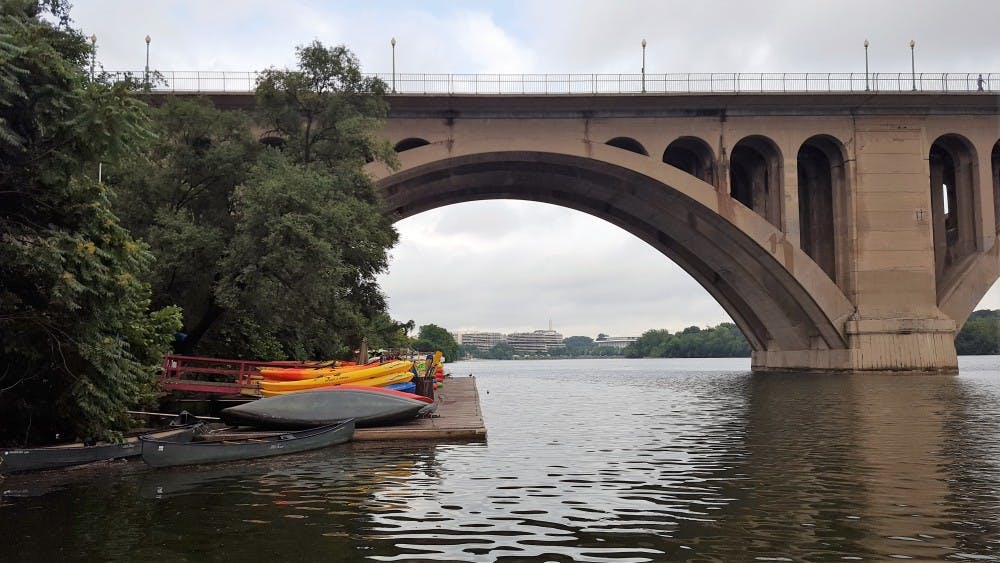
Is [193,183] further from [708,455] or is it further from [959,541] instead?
[959,541]

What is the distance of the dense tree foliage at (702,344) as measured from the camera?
159500 millimetres

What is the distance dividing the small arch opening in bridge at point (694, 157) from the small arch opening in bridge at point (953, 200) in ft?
42.6

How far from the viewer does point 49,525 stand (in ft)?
31.5

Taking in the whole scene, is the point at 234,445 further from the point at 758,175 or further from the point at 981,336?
the point at 981,336

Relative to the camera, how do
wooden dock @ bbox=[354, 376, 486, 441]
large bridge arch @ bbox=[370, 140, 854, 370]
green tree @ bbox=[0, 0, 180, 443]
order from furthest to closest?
1. large bridge arch @ bbox=[370, 140, 854, 370]
2. wooden dock @ bbox=[354, 376, 486, 441]
3. green tree @ bbox=[0, 0, 180, 443]

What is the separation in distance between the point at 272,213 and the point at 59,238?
33.2ft

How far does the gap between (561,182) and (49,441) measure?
38.2 m

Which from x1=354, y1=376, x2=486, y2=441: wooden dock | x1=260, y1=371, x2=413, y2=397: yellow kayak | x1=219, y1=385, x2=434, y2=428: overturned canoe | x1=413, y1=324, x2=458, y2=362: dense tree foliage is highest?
x1=413, y1=324, x2=458, y2=362: dense tree foliage

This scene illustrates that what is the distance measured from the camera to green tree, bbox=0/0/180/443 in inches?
469

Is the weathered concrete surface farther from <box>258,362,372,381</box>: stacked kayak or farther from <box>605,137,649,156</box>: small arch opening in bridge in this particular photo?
<box>258,362,372,381</box>: stacked kayak

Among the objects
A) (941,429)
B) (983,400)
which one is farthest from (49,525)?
(983,400)

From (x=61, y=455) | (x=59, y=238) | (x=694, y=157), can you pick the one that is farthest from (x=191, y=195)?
(x=694, y=157)

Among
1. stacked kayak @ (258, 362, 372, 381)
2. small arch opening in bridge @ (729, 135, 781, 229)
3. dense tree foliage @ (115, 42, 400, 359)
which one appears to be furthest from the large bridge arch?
stacked kayak @ (258, 362, 372, 381)

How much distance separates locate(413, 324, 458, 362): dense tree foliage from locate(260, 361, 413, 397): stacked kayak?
11493cm
